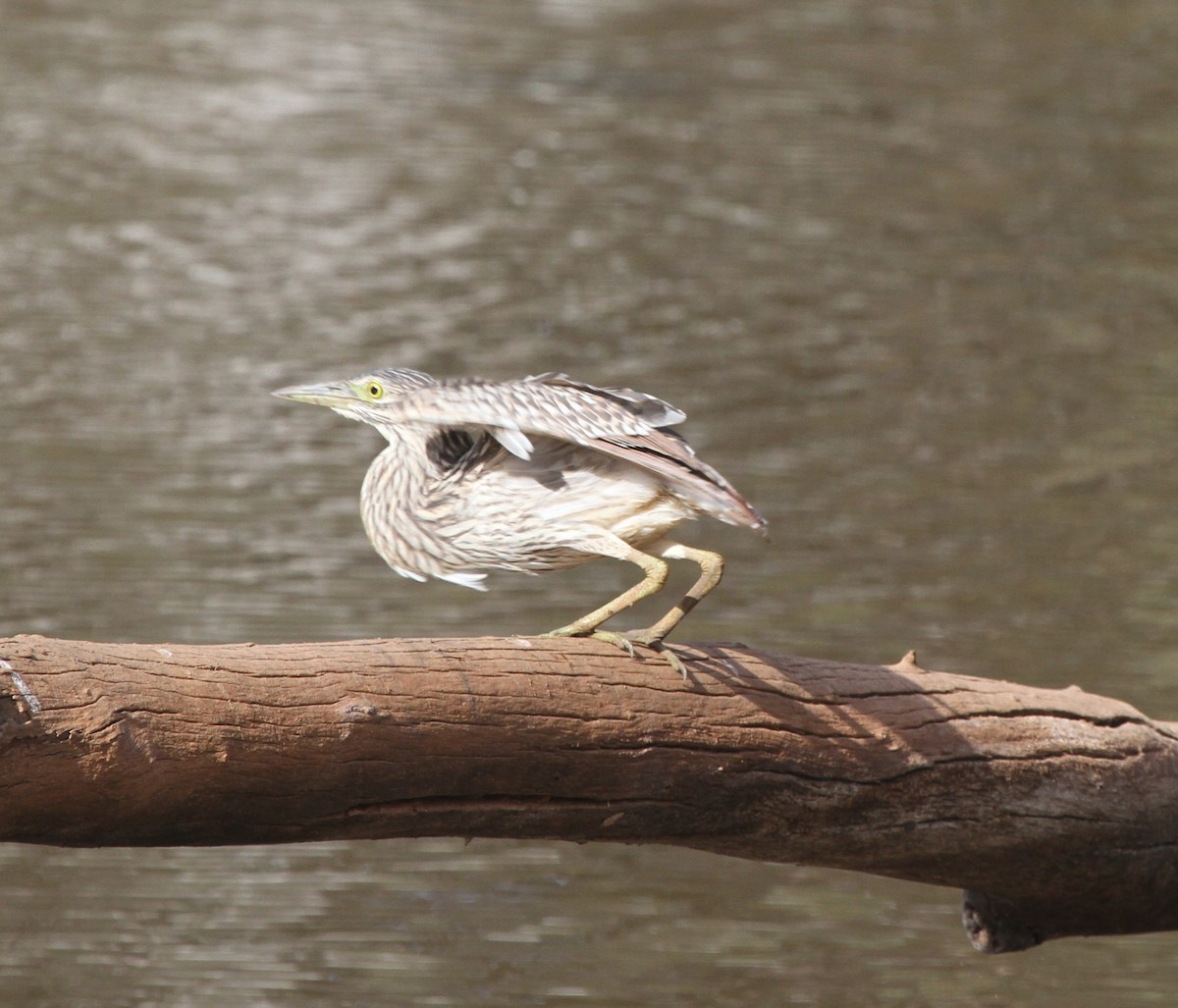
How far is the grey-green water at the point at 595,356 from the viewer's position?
4883 millimetres

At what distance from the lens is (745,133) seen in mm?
11406

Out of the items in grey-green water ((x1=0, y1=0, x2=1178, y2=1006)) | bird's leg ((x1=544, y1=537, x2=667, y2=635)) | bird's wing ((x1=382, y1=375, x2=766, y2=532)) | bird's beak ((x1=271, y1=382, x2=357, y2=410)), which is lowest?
grey-green water ((x1=0, y1=0, x2=1178, y2=1006))

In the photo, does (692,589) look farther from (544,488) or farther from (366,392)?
(366,392)

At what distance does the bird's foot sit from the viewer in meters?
3.35

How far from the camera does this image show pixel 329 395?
364cm

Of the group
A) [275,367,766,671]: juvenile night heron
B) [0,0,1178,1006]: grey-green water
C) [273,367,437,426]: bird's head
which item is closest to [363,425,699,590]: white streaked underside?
[275,367,766,671]: juvenile night heron

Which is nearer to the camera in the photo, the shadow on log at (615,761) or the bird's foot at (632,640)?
the shadow on log at (615,761)

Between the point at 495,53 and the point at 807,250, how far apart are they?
3331mm

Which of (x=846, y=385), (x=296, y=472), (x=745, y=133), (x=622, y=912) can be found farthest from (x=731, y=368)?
(x=622, y=912)

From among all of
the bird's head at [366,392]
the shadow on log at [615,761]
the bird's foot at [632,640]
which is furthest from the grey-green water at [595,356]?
the bird's head at [366,392]

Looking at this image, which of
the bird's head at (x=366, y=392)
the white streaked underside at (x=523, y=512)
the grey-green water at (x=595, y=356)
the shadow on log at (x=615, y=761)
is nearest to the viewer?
the shadow on log at (x=615, y=761)

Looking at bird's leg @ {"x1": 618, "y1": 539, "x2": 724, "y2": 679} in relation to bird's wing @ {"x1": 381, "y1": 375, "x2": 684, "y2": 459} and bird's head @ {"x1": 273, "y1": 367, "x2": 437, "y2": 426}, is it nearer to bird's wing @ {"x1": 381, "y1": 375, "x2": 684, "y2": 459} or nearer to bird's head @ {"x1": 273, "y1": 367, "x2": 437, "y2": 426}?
bird's wing @ {"x1": 381, "y1": 375, "x2": 684, "y2": 459}

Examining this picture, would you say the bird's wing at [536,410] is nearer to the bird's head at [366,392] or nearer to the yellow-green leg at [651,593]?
the bird's head at [366,392]

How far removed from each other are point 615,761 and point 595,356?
5460 millimetres
